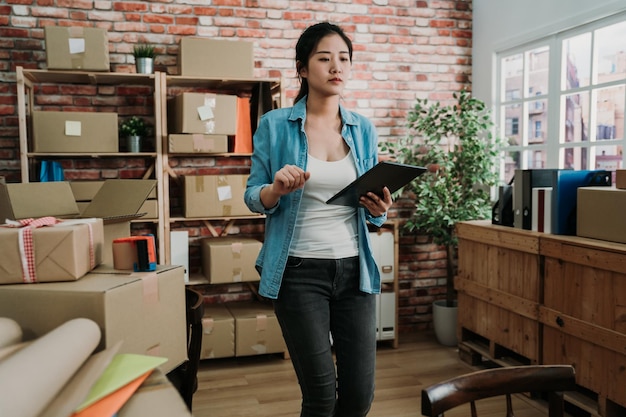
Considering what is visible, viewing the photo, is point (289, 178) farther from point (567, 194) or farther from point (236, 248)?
point (236, 248)

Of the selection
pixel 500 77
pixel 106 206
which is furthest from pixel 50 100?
pixel 500 77

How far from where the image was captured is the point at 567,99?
3.66 meters

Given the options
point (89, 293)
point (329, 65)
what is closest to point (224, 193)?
point (329, 65)

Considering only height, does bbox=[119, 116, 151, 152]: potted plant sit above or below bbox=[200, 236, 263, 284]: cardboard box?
above

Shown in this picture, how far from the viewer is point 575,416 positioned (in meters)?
2.90

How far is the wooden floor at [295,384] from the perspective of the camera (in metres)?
3.02

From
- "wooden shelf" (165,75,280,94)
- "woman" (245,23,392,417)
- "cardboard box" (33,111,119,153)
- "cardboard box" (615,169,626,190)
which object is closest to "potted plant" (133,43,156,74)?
"wooden shelf" (165,75,280,94)

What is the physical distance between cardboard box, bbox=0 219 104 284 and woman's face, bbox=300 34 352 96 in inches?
32.7

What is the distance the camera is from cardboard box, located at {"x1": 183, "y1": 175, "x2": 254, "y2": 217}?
3.65 meters

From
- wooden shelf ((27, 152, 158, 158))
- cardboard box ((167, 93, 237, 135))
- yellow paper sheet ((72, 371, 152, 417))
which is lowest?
yellow paper sheet ((72, 371, 152, 417))

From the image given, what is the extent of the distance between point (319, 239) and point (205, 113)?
2082mm

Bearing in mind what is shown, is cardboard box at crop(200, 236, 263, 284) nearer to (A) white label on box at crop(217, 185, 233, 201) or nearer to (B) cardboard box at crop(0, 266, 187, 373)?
(A) white label on box at crop(217, 185, 233, 201)

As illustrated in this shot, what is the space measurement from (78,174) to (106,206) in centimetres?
186

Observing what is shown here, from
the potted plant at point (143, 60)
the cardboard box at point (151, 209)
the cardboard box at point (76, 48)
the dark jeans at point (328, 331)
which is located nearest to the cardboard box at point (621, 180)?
the dark jeans at point (328, 331)
